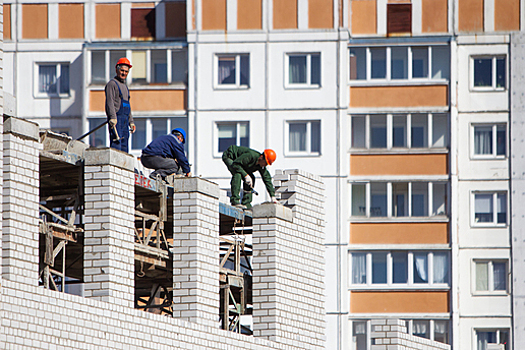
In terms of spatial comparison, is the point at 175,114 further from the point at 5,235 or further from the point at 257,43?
the point at 5,235

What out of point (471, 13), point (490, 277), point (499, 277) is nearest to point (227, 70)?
point (471, 13)

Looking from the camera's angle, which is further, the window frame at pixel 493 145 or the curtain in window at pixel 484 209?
the window frame at pixel 493 145

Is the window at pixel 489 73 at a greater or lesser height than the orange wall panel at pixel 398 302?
greater

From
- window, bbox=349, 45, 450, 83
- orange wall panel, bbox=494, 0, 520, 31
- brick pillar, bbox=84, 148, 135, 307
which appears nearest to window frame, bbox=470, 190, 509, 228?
window, bbox=349, 45, 450, 83

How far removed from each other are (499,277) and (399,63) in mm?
7611

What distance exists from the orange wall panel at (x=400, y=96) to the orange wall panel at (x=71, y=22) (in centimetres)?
924

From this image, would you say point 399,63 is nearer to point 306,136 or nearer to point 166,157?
point 306,136

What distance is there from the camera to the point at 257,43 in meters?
38.1

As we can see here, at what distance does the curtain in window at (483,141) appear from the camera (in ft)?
127

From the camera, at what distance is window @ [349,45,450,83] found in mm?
38312

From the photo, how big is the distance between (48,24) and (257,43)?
22.9 feet

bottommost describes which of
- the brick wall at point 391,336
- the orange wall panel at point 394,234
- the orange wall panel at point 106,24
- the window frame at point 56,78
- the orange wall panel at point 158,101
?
the brick wall at point 391,336

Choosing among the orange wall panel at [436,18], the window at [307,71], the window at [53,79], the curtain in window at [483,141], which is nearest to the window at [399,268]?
the curtain in window at [483,141]

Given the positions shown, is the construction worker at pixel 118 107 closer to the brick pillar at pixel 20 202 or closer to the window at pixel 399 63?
the brick pillar at pixel 20 202
